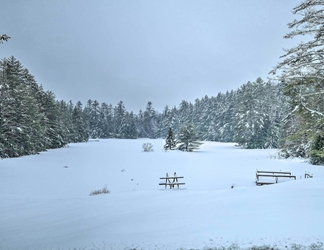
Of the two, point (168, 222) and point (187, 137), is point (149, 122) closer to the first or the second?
point (187, 137)

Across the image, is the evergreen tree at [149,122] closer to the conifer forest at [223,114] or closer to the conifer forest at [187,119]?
the conifer forest at [223,114]

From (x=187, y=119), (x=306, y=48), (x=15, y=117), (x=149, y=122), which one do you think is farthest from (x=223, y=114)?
(x=306, y=48)

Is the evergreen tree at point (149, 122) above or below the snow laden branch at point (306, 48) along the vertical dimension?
above

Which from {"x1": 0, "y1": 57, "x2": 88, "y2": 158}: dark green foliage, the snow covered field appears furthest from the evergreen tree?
the snow covered field

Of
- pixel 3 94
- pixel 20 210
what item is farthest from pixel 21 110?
pixel 20 210

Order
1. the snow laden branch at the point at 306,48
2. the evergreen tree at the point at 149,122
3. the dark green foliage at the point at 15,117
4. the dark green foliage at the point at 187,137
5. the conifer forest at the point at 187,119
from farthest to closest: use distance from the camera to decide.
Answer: the evergreen tree at the point at 149,122, the dark green foliage at the point at 187,137, the dark green foliage at the point at 15,117, the conifer forest at the point at 187,119, the snow laden branch at the point at 306,48

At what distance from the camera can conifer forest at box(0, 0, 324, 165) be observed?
7660 millimetres

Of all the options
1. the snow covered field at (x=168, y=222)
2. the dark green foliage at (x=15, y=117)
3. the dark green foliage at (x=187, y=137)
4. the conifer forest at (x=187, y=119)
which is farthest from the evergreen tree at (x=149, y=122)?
the snow covered field at (x=168, y=222)

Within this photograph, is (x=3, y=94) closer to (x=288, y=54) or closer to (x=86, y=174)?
(x=86, y=174)

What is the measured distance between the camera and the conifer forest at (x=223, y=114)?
7660 mm

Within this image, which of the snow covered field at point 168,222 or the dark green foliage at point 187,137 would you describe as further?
the dark green foliage at point 187,137

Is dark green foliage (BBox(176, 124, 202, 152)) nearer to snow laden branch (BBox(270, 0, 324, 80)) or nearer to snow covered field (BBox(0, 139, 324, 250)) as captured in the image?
snow covered field (BBox(0, 139, 324, 250))

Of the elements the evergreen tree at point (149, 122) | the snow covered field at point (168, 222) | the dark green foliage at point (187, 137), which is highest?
the evergreen tree at point (149, 122)

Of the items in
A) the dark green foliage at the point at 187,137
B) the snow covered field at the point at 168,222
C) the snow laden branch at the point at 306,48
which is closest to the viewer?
the snow covered field at the point at 168,222
